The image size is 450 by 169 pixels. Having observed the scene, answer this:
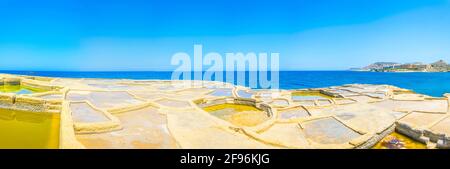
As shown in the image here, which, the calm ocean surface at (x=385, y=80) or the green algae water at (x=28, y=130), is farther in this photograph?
the calm ocean surface at (x=385, y=80)

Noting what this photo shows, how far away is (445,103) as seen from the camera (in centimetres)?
2123

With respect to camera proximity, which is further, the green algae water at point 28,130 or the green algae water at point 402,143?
the green algae water at point 402,143

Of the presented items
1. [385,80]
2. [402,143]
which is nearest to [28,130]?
[402,143]

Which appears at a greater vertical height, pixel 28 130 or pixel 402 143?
pixel 28 130

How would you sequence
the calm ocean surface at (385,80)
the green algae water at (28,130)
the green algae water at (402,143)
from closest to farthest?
1. the green algae water at (28,130)
2. the green algae water at (402,143)
3. the calm ocean surface at (385,80)

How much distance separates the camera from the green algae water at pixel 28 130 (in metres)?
10.6

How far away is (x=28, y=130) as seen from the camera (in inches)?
504

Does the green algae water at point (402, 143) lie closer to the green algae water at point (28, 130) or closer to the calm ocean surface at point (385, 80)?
the green algae water at point (28, 130)

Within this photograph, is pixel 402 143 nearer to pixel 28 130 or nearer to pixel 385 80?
pixel 28 130

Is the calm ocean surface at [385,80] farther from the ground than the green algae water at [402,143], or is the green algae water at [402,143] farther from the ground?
the green algae water at [402,143]

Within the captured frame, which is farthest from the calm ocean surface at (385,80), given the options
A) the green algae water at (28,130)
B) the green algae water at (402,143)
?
the green algae water at (28,130)

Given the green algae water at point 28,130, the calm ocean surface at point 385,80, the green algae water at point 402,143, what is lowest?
the calm ocean surface at point 385,80

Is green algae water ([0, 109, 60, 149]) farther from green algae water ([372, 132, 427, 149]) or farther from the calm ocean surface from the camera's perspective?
the calm ocean surface

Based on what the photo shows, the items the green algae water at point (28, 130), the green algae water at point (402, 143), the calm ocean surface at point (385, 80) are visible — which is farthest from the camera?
the calm ocean surface at point (385, 80)
